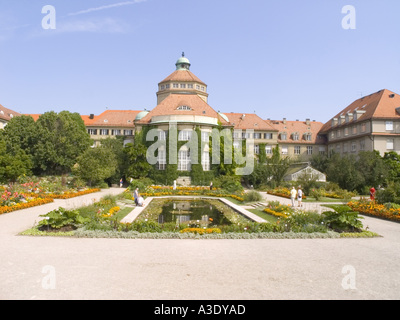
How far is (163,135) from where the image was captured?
41.5 metres

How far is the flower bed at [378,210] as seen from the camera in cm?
1590

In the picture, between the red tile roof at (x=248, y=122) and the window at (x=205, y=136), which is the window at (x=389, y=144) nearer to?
the red tile roof at (x=248, y=122)

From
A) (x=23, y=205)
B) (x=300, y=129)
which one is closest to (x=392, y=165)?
(x=300, y=129)

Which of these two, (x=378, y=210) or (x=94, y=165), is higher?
(x=94, y=165)

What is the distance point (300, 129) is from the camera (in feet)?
202

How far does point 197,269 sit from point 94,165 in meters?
29.6

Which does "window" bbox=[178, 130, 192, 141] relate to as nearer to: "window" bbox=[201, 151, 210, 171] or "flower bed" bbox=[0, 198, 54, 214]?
"window" bbox=[201, 151, 210, 171]

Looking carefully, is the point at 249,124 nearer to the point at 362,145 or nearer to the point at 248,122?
the point at 248,122

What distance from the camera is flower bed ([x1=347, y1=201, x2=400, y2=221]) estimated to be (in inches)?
626

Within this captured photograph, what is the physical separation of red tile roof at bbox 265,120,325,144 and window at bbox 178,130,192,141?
23824 millimetres

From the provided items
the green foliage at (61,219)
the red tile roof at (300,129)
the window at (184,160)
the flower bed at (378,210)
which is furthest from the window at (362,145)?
the green foliage at (61,219)

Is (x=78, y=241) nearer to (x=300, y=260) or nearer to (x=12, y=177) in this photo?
(x=300, y=260)

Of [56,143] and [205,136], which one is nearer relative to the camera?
[205,136]
